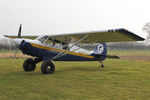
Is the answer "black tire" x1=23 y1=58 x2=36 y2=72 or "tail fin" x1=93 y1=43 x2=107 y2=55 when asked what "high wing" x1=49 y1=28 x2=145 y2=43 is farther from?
Answer: "tail fin" x1=93 y1=43 x2=107 y2=55

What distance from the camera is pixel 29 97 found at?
14.4 ft

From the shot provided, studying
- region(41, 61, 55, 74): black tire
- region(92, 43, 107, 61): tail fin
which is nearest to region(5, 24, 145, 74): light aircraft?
region(41, 61, 55, 74): black tire

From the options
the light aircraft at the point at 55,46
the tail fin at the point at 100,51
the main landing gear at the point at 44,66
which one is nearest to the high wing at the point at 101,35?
the light aircraft at the point at 55,46

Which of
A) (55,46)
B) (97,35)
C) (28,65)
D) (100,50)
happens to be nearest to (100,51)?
(100,50)

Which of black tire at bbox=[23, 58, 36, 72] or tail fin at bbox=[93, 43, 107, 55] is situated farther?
tail fin at bbox=[93, 43, 107, 55]

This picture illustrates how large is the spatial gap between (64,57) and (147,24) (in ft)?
265

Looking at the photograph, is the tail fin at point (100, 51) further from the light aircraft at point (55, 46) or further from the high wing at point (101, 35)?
the high wing at point (101, 35)

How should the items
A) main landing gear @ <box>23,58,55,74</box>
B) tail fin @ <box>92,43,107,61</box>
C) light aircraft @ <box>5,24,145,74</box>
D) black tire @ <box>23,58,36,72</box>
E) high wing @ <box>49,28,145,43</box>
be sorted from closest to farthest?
light aircraft @ <box>5,24,145,74</box> → main landing gear @ <box>23,58,55,74</box> → high wing @ <box>49,28,145,43</box> → black tire @ <box>23,58,36,72</box> → tail fin @ <box>92,43,107,61</box>

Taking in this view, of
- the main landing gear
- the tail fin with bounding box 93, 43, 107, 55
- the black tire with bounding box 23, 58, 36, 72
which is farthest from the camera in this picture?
the tail fin with bounding box 93, 43, 107, 55

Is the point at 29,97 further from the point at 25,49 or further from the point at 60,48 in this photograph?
the point at 60,48

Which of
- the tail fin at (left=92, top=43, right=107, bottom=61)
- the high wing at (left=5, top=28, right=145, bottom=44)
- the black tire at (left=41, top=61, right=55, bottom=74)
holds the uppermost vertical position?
the high wing at (left=5, top=28, right=145, bottom=44)

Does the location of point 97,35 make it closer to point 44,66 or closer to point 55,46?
point 55,46

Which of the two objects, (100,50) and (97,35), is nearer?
(97,35)

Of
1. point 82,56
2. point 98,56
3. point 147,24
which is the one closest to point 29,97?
point 82,56
